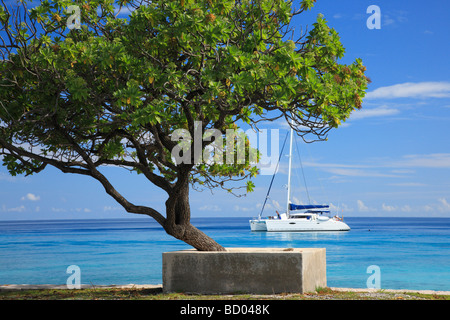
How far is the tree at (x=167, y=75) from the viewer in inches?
336

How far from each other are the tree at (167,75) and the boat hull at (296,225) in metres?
53.1

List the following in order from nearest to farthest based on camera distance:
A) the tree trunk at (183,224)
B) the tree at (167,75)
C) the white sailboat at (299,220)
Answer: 1. the tree at (167,75)
2. the tree trunk at (183,224)
3. the white sailboat at (299,220)

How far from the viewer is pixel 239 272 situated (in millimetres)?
10109

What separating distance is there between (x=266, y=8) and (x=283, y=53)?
1478 millimetres

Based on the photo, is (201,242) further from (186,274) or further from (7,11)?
(7,11)

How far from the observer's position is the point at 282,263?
32.9ft

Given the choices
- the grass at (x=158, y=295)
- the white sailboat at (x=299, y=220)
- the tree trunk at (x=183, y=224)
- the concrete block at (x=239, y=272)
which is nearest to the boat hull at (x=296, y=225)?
the white sailboat at (x=299, y=220)

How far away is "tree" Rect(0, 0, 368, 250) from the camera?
8523 mm

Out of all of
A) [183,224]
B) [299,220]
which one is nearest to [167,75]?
[183,224]

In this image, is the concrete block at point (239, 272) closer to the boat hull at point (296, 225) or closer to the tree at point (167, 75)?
the tree at point (167, 75)

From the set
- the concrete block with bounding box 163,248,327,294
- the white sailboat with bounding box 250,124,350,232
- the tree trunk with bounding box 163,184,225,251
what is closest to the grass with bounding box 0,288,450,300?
the concrete block with bounding box 163,248,327,294

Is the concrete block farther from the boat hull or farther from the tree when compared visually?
the boat hull

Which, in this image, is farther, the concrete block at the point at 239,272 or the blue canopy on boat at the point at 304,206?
the blue canopy on boat at the point at 304,206
